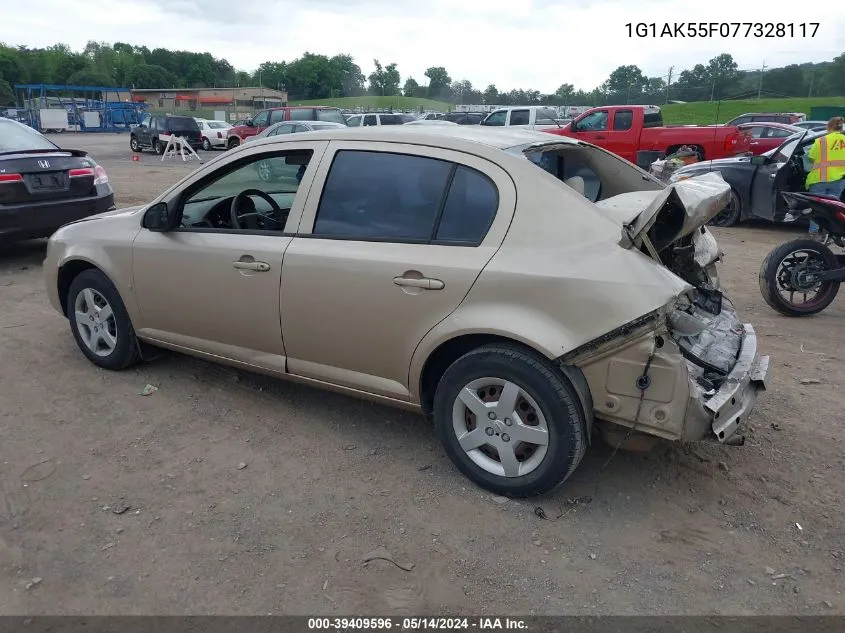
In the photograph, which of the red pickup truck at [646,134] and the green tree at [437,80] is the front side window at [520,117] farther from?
the green tree at [437,80]

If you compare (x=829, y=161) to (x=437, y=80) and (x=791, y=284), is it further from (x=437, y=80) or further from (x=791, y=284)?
(x=437, y=80)

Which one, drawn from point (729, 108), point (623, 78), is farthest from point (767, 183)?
point (623, 78)

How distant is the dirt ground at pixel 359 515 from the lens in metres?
2.67

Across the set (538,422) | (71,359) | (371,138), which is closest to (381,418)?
(538,422)

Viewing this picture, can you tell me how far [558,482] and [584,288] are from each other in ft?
2.95

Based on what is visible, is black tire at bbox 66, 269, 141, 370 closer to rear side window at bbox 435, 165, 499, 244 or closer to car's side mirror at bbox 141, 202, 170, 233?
car's side mirror at bbox 141, 202, 170, 233

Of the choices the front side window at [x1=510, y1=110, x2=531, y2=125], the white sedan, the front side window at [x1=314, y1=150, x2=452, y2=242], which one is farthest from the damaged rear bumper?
the white sedan

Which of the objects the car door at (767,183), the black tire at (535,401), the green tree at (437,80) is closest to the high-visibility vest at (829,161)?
the car door at (767,183)

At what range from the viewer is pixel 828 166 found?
25.2 feet

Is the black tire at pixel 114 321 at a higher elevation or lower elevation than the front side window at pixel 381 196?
lower

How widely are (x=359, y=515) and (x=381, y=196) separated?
157 cm

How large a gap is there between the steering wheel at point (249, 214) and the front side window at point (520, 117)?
17.5 metres

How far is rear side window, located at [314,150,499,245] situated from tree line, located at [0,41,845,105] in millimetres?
40159

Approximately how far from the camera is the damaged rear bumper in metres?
2.92
